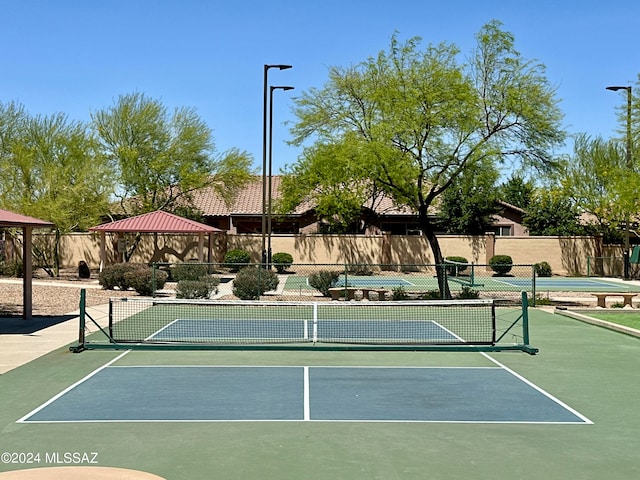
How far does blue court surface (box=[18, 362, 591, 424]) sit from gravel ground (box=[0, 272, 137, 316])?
444 inches

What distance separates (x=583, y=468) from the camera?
8727 millimetres

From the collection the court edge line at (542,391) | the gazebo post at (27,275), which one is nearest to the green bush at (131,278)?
the gazebo post at (27,275)

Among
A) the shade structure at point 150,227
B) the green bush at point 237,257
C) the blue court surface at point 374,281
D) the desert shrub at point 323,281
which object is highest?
the shade structure at point 150,227

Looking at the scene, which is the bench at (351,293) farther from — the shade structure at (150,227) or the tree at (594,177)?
the tree at (594,177)

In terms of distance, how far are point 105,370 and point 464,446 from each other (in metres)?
7.73

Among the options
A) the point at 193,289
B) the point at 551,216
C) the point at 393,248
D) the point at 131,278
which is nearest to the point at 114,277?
the point at 131,278

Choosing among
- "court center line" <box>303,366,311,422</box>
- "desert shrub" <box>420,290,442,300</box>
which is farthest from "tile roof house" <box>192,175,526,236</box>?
"court center line" <box>303,366,311,422</box>

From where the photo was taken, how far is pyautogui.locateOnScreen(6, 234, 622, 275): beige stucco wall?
47562mm

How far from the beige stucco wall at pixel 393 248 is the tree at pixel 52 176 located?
5787mm

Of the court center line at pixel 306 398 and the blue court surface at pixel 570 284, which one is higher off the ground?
the blue court surface at pixel 570 284

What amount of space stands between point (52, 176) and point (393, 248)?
20.1 m

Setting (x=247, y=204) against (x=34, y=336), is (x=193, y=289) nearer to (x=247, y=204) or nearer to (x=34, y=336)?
(x=34, y=336)

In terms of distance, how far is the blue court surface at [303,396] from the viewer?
11.1m

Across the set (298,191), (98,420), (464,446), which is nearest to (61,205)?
(298,191)
